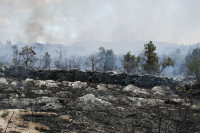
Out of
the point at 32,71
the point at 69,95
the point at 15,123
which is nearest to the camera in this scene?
the point at 15,123

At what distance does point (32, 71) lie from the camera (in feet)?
75.8

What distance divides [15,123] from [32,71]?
49.9 feet

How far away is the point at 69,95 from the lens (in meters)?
15.1

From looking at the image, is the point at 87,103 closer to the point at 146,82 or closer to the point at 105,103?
the point at 105,103

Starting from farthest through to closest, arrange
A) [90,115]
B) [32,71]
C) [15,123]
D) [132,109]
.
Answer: [32,71], [132,109], [90,115], [15,123]

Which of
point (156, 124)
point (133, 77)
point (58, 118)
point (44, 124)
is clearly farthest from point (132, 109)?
point (133, 77)

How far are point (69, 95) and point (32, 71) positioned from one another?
372 inches

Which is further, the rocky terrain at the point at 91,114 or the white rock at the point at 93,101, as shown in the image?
the white rock at the point at 93,101

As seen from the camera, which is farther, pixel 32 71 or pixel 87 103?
pixel 32 71

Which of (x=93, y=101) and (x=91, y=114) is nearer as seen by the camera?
(x=91, y=114)

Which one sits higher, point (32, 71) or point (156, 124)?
point (32, 71)

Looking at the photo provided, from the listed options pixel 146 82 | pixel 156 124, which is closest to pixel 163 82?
pixel 146 82

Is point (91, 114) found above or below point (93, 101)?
below

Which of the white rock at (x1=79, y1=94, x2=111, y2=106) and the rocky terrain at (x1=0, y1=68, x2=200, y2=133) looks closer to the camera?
the rocky terrain at (x1=0, y1=68, x2=200, y2=133)
